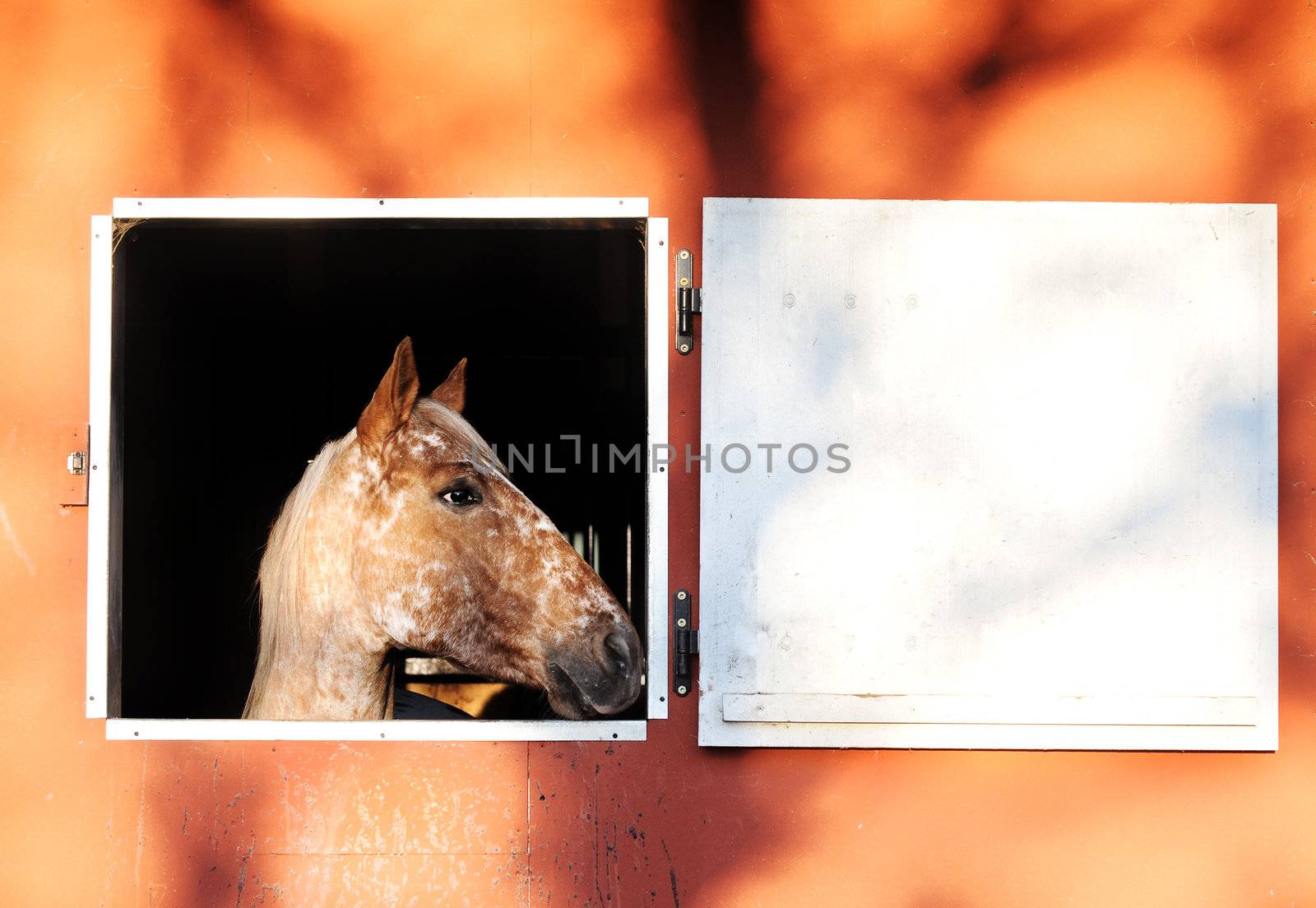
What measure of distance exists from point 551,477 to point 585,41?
3687 mm

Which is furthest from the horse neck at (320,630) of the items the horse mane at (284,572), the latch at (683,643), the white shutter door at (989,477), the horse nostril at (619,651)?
the white shutter door at (989,477)

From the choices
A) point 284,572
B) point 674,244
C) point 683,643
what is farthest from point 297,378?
point 683,643

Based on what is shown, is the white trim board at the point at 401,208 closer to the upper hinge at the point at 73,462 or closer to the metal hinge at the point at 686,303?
the metal hinge at the point at 686,303

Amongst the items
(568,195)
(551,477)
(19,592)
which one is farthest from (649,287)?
(551,477)

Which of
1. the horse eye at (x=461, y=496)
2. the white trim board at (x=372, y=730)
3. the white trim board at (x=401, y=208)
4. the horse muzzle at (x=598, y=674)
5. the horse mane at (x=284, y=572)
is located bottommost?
the white trim board at (x=372, y=730)

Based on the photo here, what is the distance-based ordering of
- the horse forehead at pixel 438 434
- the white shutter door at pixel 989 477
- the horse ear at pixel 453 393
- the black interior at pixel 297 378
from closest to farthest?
1. the white shutter door at pixel 989 477
2. the horse forehead at pixel 438 434
3. the horse ear at pixel 453 393
4. the black interior at pixel 297 378

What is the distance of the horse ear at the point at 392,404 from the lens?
79.4 inches

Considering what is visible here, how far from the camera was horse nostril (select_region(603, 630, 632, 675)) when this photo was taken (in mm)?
1890

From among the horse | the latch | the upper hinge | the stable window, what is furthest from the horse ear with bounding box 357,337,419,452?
the latch

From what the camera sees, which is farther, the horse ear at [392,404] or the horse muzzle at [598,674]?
the horse ear at [392,404]

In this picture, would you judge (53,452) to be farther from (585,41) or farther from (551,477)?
(551,477)

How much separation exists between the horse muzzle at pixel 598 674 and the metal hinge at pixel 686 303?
0.64 meters

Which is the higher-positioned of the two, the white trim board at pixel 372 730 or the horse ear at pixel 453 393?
the horse ear at pixel 453 393

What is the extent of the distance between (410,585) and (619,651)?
0.52 m
